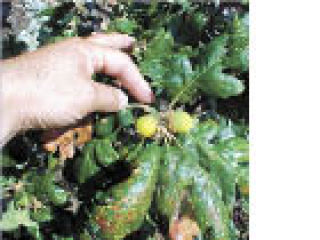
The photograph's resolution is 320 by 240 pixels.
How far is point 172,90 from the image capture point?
8.81 ft

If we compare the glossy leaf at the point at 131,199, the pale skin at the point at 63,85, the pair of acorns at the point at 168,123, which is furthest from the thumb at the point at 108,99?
the glossy leaf at the point at 131,199

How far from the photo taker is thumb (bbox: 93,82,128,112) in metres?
2.61

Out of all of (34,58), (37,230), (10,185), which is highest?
(34,58)

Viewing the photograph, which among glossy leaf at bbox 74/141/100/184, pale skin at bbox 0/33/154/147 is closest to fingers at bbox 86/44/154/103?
pale skin at bbox 0/33/154/147

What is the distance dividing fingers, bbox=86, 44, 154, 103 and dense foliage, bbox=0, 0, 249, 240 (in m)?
0.05

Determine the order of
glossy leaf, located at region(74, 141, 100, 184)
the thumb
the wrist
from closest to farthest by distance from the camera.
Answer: the wrist, the thumb, glossy leaf, located at region(74, 141, 100, 184)

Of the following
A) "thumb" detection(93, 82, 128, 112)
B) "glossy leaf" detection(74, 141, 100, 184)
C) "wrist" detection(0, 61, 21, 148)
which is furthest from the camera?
"glossy leaf" detection(74, 141, 100, 184)

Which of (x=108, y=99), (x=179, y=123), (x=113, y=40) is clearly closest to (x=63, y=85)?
(x=108, y=99)

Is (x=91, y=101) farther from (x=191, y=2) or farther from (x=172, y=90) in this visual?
(x=191, y=2)

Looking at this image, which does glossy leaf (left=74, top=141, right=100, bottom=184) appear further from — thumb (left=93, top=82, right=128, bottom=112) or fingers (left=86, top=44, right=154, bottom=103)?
fingers (left=86, top=44, right=154, bottom=103)

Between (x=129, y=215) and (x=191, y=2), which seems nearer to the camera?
(x=129, y=215)
